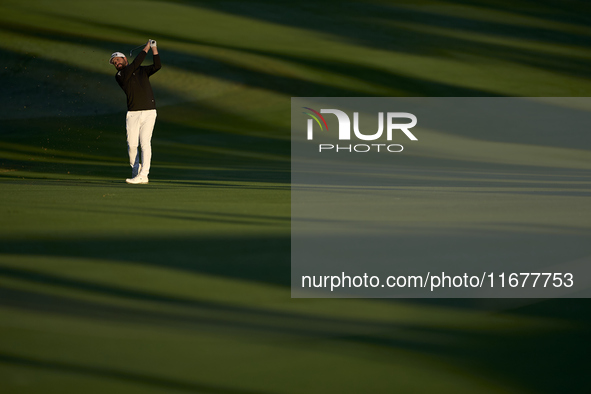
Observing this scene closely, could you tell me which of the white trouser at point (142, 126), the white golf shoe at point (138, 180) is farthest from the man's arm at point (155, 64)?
the white golf shoe at point (138, 180)

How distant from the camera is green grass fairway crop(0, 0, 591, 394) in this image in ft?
8.90

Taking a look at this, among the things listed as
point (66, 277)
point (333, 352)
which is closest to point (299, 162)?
point (66, 277)

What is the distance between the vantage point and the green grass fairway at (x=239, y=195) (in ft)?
8.90

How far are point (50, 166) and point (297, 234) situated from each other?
553cm

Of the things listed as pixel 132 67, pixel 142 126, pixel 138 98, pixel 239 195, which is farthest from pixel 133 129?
pixel 239 195

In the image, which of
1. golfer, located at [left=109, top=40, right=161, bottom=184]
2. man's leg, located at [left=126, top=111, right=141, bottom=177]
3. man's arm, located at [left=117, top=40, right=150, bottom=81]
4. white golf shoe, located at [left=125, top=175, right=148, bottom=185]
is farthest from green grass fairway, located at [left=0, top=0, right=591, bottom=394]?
man's arm, located at [left=117, top=40, right=150, bottom=81]

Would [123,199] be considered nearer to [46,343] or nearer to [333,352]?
[46,343]

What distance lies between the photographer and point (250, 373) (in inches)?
103

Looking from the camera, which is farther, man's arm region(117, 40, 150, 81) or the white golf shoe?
the white golf shoe

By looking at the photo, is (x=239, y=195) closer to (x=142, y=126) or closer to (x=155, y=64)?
(x=142, y=126)

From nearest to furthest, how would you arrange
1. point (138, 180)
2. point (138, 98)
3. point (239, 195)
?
1. point (239, 195)
2. point (138, 98)
3. point (138, 180)

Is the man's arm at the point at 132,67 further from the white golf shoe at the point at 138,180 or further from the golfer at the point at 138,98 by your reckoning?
the white golf shoe at the point at 138,180

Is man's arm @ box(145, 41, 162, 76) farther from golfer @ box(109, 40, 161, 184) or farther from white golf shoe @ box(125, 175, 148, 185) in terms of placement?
white golf shoe @ box(125, 175, 148, 185)

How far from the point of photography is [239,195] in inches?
263
